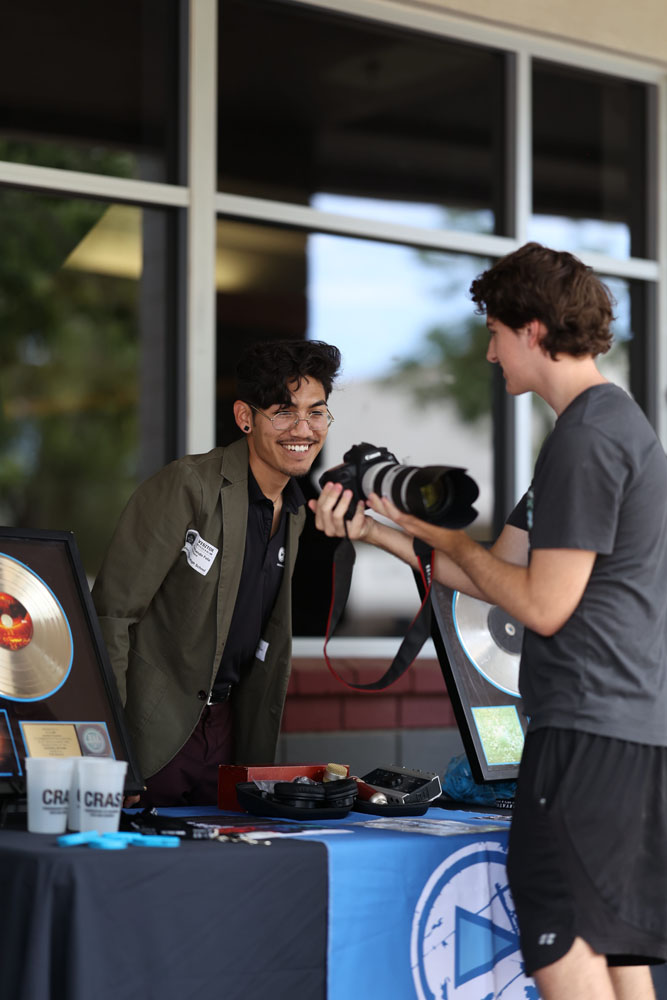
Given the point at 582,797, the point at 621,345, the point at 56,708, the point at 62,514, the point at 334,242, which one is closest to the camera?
the point at 582,797

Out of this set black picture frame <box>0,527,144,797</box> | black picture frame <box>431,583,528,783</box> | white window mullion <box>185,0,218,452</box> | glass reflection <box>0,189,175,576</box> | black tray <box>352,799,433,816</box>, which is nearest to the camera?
black picture frame <box>0,527,144,797</box>

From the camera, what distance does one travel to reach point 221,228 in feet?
13.3

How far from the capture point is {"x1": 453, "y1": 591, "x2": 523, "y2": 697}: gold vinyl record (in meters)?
2.67

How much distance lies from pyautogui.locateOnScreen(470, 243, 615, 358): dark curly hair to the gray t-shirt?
11 cm

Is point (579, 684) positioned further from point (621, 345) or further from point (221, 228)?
point (621, 345)

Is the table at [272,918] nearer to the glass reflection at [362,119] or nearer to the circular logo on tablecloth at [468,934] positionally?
the circular logo on tablecloth at [468,934]

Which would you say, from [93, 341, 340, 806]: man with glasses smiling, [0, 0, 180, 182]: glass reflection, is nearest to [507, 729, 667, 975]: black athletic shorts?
[93, 341, 340, 806]: man with glasses smiling

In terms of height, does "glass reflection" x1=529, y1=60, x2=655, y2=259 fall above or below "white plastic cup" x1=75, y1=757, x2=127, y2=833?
above

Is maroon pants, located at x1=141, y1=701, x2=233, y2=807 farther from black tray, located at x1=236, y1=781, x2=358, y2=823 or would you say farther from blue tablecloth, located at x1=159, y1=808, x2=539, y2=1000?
blue tablecloth, located at x1=159, y1=808, x2=539, y2=1000

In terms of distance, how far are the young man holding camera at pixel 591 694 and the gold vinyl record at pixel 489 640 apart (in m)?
0.74

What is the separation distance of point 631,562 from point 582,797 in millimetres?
336

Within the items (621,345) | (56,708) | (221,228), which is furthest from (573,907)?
(621,345)

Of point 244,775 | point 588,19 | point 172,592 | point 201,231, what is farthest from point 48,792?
point 588,19

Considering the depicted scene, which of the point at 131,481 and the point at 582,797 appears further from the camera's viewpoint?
the point at 131,481
